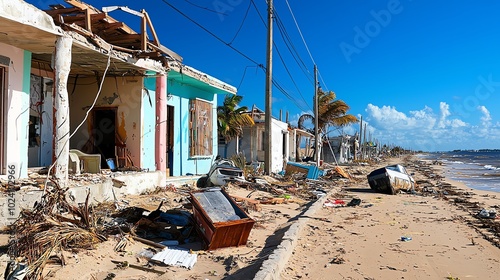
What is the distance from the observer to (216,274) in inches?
212

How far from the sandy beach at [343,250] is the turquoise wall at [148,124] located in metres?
1.82

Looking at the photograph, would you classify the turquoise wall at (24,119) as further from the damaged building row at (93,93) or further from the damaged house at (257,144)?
the damaged house at (257,144)

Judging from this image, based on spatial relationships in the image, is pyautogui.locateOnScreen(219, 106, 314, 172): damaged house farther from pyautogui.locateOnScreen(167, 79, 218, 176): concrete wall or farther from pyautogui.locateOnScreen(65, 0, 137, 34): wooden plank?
pyautogui.locateOnScreen(65, 0, 137, 34): wooden plank

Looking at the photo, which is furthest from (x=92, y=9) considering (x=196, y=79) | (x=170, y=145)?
(x=170, y=145)

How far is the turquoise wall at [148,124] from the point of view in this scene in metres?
11.9

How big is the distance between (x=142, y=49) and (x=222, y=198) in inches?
197

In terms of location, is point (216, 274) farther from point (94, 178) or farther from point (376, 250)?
point (94, 178)

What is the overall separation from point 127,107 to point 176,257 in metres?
7.01

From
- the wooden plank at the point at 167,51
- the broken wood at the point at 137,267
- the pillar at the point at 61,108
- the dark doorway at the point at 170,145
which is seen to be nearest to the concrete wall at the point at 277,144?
the dark doorway at the point at 170,145

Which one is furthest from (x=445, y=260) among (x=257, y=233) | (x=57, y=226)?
(x=57, y=226)

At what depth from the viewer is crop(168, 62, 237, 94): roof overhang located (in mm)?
12435

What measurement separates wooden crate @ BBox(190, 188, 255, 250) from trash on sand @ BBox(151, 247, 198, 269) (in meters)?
0.49

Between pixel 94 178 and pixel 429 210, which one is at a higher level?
pixel 94 178

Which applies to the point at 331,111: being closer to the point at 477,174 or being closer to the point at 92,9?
the point at 477,174
